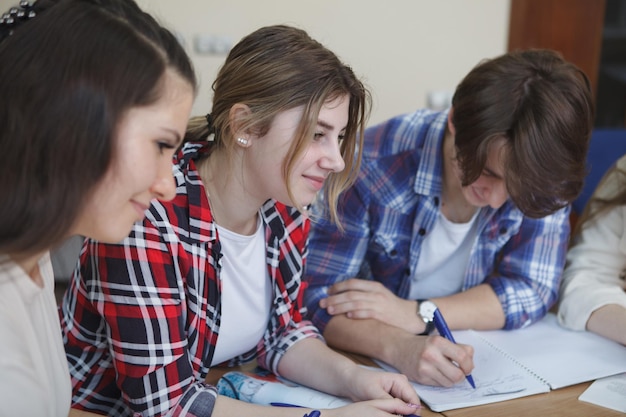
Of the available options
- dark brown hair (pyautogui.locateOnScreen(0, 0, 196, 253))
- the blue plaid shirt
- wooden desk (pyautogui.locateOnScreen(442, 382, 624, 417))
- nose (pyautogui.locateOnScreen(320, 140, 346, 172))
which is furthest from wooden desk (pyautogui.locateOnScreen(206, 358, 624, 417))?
dark brown hair (pyautogui.locateOnScreen(0, 0, 196, 253))

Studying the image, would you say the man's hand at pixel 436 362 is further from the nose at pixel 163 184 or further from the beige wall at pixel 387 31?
the beige wall at pixel 387 31

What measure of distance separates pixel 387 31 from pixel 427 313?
73.7 inches

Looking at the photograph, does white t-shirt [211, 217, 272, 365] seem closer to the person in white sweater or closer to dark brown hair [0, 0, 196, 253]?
dark brown hair [0, 0, 196, 253]

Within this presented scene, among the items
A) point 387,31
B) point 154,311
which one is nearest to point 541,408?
point 154,311

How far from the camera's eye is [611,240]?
170cm

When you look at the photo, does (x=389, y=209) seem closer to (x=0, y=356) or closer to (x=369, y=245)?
(x=369, y=245)

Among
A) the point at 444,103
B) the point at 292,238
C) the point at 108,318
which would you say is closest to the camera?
the point at 108,318

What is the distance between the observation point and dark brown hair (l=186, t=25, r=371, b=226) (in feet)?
3.77

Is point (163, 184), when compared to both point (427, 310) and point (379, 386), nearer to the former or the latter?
point (379, 386)

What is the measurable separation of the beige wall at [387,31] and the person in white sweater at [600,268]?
1211 millimetres

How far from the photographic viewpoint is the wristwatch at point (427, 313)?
1.48m

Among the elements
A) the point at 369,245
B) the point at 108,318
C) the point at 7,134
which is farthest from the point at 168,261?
the point at 369,245

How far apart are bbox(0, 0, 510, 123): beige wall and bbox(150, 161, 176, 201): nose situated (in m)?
1.86

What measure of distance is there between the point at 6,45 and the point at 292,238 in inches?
27.7
